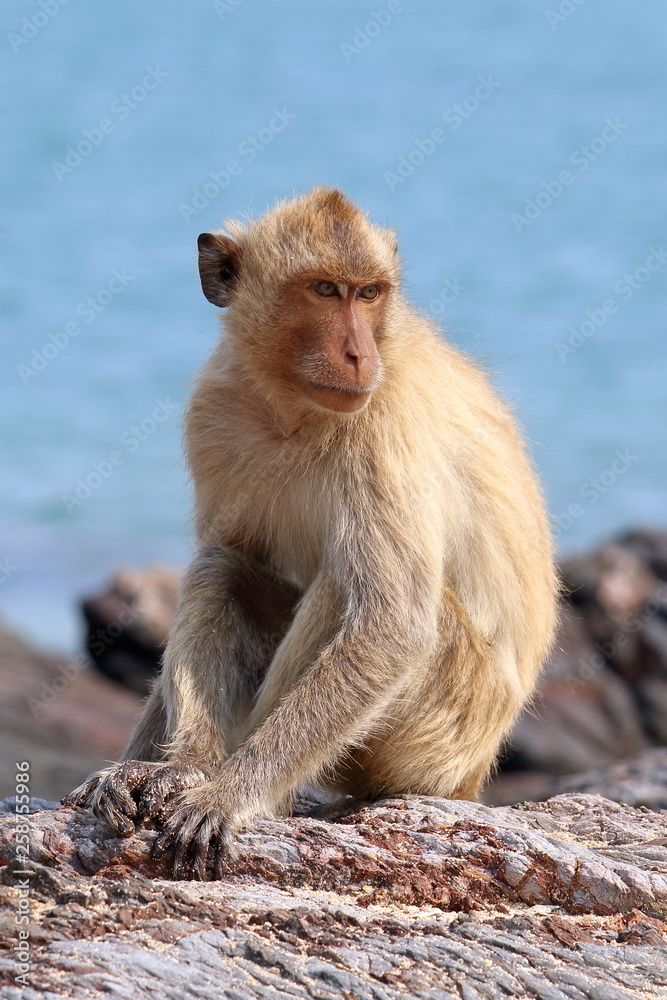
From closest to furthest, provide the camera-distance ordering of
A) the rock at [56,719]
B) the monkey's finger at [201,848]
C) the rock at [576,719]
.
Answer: the monkey's finger at [201,848] < the rock at [56,719] < the rock at [576,719]

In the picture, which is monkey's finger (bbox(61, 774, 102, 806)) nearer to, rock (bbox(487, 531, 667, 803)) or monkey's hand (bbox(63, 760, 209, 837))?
monkey's hand (bbox(63, 760, 209, 837))

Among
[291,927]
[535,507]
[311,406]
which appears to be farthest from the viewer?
[535,507]

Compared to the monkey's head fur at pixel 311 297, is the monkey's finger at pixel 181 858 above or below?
below

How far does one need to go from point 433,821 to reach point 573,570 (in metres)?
12.7

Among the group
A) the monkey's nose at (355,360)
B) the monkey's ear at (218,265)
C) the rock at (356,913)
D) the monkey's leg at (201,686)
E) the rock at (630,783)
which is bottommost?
the rock at (356,913)

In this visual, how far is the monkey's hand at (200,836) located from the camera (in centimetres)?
541

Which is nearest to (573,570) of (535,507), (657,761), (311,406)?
(657,761)

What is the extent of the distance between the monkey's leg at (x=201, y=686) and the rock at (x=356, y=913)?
23cm

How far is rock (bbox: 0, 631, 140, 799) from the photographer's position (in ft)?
45.0

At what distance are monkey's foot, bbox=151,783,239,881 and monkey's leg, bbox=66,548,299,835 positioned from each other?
18 centimetres

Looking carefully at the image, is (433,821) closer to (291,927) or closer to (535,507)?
(291,927)

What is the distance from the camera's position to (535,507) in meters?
7.34

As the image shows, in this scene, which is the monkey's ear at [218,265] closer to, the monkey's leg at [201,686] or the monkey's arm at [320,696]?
the monkey's leg at [201,686]

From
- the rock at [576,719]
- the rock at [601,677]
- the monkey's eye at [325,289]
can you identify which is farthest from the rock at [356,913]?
the rock at [576,719]
